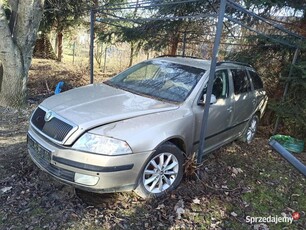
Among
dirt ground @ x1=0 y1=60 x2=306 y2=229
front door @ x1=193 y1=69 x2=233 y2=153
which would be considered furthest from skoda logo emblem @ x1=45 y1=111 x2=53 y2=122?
front door @ x1=193 y1=69 x2=233 y2=153

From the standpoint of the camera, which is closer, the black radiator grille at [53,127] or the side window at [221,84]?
the black radiator grille at [53,127]

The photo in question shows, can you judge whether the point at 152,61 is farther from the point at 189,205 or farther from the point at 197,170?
the point at 189,205

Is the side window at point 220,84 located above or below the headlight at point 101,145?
above

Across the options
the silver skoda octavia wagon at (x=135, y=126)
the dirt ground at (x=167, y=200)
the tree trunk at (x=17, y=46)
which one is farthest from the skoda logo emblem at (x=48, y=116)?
the tree trunk at (x=17, y=46)

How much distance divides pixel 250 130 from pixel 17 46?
5503 mm

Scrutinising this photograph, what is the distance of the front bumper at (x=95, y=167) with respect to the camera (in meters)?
2.72

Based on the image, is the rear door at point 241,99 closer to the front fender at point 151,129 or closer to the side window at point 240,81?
A: the side window at point 240,81

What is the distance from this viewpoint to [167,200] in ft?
10.9

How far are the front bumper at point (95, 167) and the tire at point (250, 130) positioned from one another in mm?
3212

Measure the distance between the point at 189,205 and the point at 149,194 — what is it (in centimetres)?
52

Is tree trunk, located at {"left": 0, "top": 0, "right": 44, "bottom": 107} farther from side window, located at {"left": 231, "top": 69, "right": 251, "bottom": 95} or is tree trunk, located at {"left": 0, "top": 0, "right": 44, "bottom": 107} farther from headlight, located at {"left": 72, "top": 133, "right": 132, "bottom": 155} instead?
side window, located at {"left": 231, "top": 69, "right": 251, "bottom": 95}

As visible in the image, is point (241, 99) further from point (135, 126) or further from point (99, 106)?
point (99, 106)

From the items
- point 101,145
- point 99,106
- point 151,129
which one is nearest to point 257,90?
point 151,129

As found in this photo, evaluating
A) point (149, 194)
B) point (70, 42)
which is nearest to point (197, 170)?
point (149, 194)
